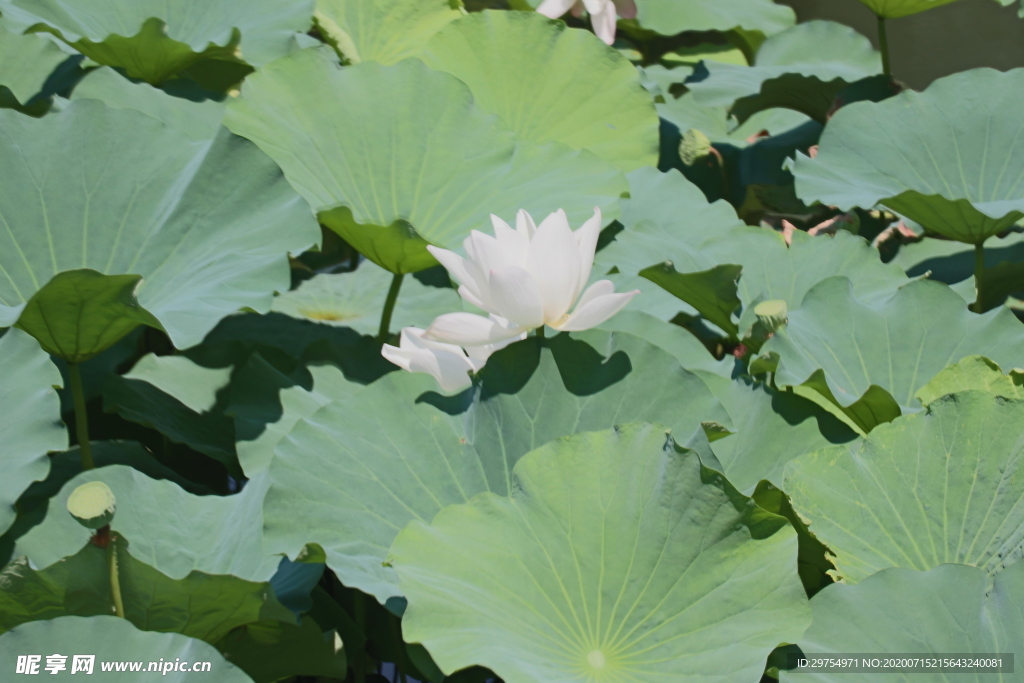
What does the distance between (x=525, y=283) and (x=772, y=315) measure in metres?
0.46

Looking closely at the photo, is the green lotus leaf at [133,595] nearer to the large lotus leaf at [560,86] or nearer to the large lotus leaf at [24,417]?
the large lotus leaf at [24,417]

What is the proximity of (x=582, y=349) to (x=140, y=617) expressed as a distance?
0.57 metres

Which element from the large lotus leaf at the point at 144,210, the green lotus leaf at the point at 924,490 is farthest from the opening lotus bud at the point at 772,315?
the large lotus leaf at the point at 144,210

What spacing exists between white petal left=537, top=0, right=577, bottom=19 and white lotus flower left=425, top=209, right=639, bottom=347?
1076mm

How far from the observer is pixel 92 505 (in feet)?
2.74

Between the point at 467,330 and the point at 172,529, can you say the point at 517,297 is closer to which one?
the point at 467,330

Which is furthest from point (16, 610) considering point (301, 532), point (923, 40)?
point (923, 40)

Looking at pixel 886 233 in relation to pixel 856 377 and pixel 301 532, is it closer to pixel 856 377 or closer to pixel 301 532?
pixel 856 377

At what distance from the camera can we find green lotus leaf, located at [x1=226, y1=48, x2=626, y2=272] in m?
1.43

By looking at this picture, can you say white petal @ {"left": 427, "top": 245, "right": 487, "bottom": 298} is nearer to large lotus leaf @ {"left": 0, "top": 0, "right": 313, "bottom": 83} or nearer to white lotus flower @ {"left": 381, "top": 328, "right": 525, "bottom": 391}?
white lotus flower @ {"left": 381, "top": 328, "right": 525, "bottom": 391}

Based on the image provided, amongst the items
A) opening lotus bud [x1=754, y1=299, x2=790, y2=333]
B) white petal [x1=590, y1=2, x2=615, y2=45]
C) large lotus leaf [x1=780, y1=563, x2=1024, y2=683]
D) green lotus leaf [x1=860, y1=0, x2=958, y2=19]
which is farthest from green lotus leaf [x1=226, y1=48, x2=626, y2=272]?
green lotus leaf [x1=860, y1=0, x2=958, y2=19]

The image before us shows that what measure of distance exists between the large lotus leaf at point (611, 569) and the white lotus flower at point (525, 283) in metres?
0.17

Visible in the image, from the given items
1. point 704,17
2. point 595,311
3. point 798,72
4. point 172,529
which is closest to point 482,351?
point 595,311

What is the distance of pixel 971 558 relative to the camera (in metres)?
0.98
